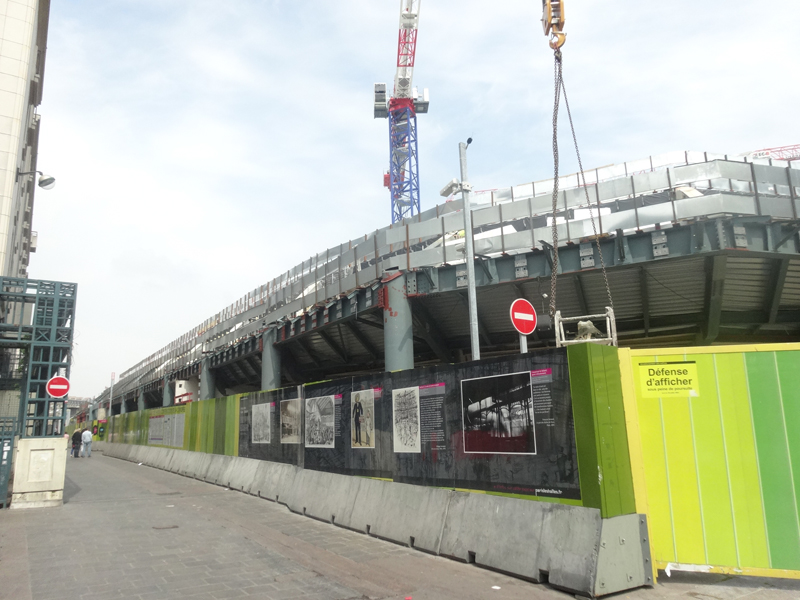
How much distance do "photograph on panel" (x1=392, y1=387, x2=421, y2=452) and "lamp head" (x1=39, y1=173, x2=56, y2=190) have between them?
1475 cm

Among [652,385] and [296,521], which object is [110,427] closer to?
[296,521]

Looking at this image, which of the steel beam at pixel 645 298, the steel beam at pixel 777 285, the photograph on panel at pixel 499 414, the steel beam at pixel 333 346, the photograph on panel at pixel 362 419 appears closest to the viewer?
the photograph on panel at pixel 499 414

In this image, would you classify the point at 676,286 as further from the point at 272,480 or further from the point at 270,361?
the point at 270,361

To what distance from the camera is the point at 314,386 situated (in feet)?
42.3

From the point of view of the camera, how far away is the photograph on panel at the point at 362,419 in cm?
1072

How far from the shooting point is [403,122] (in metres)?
72.4

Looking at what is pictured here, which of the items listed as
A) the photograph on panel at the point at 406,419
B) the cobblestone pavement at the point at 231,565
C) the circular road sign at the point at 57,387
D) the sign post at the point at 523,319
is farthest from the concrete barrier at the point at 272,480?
the sign post at the point at 523,319

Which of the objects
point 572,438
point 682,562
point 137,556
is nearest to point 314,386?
point 137,556

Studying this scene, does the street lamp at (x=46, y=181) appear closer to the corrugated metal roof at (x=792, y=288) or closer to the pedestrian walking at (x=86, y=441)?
the pedestrian walking at (x=86, y=441)

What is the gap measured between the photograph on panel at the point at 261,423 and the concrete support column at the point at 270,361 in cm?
1271

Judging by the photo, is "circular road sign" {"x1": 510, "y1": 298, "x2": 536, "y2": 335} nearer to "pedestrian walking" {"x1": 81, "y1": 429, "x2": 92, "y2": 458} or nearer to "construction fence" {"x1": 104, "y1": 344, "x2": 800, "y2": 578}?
"construction fence" {"x1": 104, "y1": 344, "x2": 800, "y2": 578}

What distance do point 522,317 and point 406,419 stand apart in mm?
3741

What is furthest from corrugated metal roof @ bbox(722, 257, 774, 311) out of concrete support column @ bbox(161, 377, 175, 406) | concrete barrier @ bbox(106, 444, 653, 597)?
concrete support column @ bbox(161, 377, 175, 406)

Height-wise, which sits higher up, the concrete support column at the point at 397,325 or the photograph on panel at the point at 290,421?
the concrete support column at the point at 397,325
